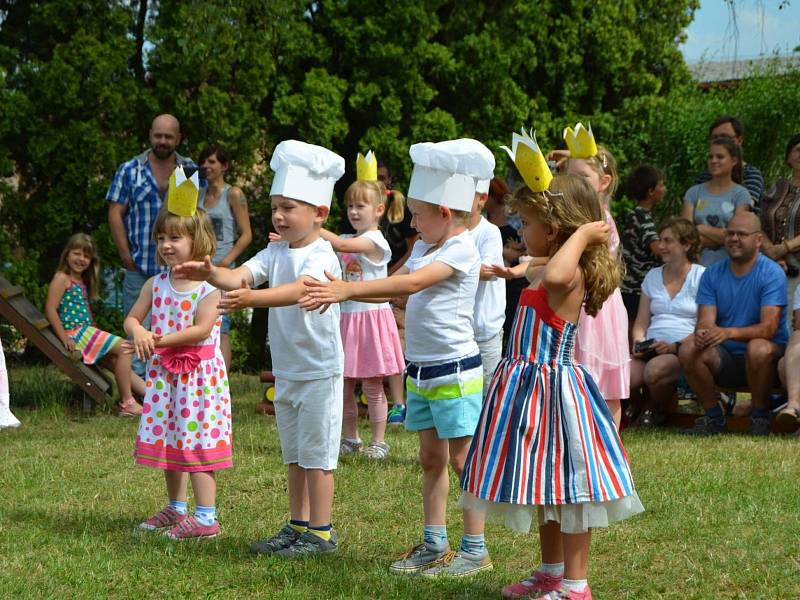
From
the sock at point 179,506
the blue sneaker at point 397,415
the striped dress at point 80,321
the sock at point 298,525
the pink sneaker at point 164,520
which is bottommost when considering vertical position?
the blue sneaker at point 397,415

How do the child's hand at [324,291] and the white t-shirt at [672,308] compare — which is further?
the white t-shirt at [672,308]

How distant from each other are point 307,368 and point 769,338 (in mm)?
4523

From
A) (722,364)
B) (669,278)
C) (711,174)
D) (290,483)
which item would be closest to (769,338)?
(722,364)

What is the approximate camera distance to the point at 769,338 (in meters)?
8.25

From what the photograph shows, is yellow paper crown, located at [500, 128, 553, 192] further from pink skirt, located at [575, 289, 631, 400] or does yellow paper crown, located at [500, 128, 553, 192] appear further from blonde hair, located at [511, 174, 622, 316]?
pink skirt, located at [575, 289, 631, 400]

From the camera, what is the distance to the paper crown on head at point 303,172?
4.91 m

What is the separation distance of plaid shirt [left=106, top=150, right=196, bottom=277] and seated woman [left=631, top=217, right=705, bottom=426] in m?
3.87

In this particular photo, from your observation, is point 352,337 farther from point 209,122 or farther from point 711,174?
point 209,122

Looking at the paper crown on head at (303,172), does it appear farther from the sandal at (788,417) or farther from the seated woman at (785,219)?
the seated woman at (785,219)

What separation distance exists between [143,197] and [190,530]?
4871mm

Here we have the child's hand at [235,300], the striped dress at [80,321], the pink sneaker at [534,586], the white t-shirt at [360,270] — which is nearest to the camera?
the child's hand at [235,300]

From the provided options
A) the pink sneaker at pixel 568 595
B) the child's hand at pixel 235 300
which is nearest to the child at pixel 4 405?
the child's hand at pixel 235 300

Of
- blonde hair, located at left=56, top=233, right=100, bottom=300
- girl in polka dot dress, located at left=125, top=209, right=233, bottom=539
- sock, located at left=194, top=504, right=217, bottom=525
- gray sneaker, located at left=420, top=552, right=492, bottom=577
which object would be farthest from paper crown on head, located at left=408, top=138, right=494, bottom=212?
blonde hair, located at left=56, top=233, right=100, bottom=300

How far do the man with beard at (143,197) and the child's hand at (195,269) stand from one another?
5.11m
